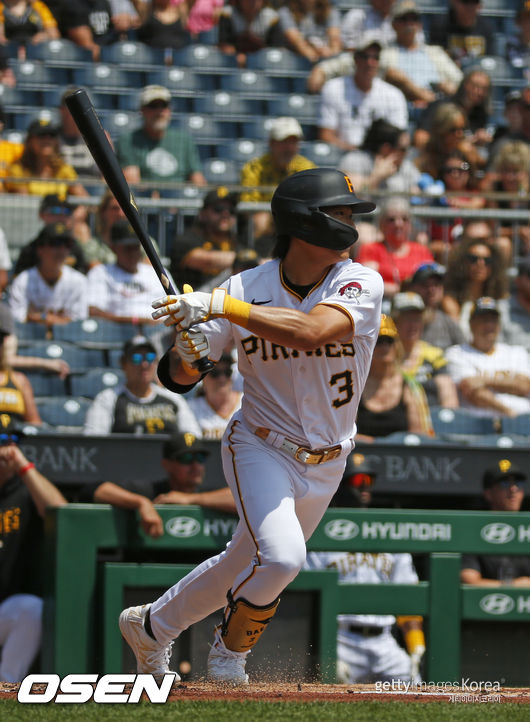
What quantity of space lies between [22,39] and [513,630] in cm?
658

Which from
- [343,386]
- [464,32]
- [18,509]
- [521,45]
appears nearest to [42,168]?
[18,509]

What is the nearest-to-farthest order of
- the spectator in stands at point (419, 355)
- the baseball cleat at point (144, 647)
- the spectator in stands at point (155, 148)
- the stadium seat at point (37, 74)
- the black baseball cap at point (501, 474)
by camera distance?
the baseball cleat at point (144, 647), the black baseball cap at point (501, 474), the spectator in stands at point (419, 355), the spectator in stands at point (155, 148), the stadium seat at point (37, 74)

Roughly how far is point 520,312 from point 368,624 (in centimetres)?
311

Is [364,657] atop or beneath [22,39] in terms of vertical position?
beneath

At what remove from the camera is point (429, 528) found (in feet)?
18.6

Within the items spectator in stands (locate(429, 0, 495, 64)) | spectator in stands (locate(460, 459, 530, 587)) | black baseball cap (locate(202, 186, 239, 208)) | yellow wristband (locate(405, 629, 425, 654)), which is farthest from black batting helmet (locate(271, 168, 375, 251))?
spectator in stands (locate(429, 0, 495, 64))

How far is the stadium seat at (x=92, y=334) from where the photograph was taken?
732 centimetres

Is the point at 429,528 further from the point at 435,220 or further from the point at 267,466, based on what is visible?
the point at 435,220

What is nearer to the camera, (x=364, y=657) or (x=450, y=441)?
(x=364, y=657)

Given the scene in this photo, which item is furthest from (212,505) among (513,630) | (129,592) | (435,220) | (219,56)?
(219,56)

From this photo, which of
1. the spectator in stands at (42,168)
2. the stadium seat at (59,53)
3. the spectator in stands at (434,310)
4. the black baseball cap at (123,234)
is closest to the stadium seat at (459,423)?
the spectator in stands at (434,310)

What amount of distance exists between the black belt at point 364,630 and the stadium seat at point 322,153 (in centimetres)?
437

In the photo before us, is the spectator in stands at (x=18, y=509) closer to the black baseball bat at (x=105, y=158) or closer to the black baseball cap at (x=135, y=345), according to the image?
the black baseball cap at (x=135, y=345)

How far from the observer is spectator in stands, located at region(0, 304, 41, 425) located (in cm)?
655
